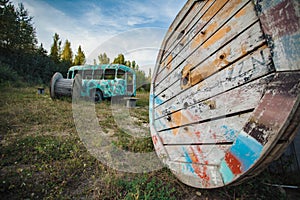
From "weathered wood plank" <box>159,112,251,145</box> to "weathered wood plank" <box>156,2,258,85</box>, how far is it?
58cm

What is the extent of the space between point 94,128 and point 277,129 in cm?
334

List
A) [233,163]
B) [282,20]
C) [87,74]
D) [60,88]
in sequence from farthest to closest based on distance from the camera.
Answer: [87,74] → [60,88] → [233,163] → [282,20]

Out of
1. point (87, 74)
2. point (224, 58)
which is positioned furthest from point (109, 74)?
point (224, 58)

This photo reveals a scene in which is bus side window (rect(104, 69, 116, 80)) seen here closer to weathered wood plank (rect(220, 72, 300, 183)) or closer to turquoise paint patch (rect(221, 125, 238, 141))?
turquoise paint patch (rect(221, 125, 238, 141))

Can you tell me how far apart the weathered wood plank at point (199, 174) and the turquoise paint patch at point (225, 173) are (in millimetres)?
36

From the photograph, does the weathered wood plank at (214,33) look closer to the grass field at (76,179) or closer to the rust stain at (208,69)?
the rust stain at (208,69)

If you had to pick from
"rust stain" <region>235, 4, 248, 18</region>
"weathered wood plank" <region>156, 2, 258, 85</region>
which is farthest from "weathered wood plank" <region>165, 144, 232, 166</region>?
"rust stain" <region>235, 4, 248, 18</region>

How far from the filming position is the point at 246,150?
0.75m

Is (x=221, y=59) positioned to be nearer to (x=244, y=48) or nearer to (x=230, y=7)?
(x=244, y=48)

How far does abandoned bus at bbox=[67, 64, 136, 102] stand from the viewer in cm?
747

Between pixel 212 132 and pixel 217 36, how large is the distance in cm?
76

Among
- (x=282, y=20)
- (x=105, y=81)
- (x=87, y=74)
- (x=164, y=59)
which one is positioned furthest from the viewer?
(x=87, y=74)

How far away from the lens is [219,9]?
1.17 meters

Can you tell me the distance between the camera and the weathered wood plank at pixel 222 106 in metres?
0.80
